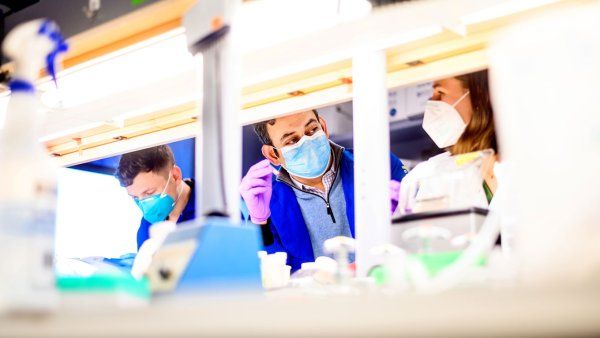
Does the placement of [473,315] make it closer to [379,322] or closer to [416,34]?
[379,322]

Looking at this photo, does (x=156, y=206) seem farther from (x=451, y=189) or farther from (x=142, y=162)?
(x=451, y=189)

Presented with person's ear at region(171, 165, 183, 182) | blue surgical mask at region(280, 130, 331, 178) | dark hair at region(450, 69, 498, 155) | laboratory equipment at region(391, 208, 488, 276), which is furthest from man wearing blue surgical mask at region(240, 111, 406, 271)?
laboratory equipment at region(391, 208, 488, 276)

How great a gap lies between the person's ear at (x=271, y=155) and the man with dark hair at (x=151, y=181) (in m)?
0.54

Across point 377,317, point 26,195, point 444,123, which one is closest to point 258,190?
point 444,123

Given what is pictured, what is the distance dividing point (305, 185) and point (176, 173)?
2.88 feet

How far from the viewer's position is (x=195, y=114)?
2639 millimetres

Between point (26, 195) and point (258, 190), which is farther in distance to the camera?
point (258, 190)

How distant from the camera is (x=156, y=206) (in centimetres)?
407

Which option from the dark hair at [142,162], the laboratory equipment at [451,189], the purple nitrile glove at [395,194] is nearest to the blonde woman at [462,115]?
the laboratory equipment at [451,189]

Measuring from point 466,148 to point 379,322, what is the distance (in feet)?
7.26

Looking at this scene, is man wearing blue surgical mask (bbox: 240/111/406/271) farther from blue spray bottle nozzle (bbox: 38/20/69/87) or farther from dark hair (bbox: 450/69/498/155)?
Answer: blue spray bottle nozzle (bbox: 38/20/69/87)

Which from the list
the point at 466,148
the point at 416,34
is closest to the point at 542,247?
the point at 416,34

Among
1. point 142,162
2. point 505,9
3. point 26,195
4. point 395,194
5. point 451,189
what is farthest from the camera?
point 142,162

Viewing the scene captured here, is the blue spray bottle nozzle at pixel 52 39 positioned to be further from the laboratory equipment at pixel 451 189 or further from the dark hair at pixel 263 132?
the dark hair at pixel 263 132
